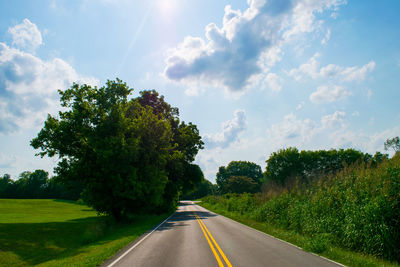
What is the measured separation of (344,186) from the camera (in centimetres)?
1208

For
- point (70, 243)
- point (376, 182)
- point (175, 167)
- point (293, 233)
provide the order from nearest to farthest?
point (376, 182) < point (293, 233) < point (70, 243) < point (175, 167)

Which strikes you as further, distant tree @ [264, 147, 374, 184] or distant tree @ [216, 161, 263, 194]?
distant tree @ [216, 161, 263, 194]

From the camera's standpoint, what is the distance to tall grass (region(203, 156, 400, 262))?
867cm

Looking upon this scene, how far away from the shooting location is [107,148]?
65.5ft

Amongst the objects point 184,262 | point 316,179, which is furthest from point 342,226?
point 184,262

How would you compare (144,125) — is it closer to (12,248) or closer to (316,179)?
(12,248)

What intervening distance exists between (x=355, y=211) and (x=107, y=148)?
17.5 meters

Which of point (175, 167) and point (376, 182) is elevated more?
point (175, 167)

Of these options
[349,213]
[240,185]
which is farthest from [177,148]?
[240,185]

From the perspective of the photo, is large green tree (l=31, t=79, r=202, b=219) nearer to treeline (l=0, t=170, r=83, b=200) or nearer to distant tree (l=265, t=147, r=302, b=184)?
distant tree (l=265, t=147, r=302, b=184)

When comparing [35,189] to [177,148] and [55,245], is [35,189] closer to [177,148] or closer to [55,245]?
[177,148]

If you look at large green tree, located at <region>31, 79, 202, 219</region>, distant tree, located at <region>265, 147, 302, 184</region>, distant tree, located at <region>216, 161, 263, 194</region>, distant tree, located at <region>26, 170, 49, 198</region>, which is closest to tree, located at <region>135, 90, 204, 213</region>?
large green tree, located at <region>31, 79, 202, 219</region>

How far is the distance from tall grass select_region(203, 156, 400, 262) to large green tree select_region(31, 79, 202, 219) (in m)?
13.4

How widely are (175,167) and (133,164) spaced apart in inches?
395
